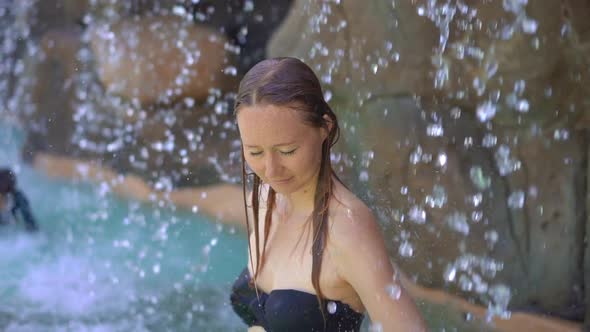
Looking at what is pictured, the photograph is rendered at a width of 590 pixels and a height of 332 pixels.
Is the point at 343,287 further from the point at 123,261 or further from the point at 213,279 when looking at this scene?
the point at 123,261

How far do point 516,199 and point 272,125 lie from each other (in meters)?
1.71

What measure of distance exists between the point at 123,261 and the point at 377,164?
1.64 meters

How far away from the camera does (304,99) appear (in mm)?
1604

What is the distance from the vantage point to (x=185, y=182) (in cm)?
471

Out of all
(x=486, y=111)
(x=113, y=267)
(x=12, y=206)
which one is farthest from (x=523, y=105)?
(x=12, y=206)

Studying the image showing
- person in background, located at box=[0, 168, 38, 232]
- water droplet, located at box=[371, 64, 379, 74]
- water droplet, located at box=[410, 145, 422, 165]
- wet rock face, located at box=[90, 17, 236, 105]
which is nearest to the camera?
water droplet, located at box=[410, 145, 422, 165]

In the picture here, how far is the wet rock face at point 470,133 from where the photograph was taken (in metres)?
2.81

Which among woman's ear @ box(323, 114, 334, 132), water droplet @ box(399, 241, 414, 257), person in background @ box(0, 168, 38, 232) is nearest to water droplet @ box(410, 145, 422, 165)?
water droplet @ box(399, 241, 414, 257)

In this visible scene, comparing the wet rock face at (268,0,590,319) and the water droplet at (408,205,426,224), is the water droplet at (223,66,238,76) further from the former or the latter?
the water droplet at (408,205,426,224)

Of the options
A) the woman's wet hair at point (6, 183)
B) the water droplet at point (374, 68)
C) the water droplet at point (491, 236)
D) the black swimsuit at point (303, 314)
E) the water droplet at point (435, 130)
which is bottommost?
the woman's wet hair at point (6, 183)

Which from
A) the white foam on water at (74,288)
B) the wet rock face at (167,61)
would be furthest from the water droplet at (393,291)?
the wet rock face at (167,61)

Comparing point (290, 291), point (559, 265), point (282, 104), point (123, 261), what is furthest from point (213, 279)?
point (282, 104)

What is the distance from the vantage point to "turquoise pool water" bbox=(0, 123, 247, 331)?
10.9 ft

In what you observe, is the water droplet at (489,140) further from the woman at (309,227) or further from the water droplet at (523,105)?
the woman at (309,227)
